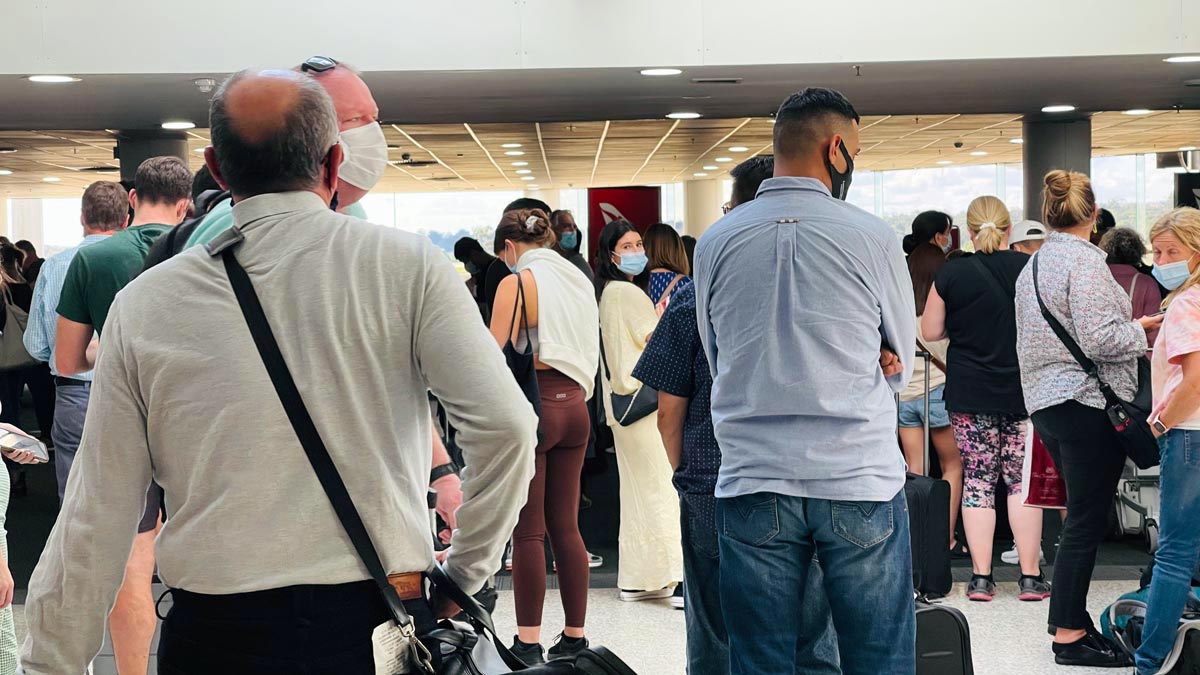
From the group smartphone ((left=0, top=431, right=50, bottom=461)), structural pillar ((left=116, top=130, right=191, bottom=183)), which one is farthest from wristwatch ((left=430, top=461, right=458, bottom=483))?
structural pillar ((left=116, top=130, right=191, bottom=183))

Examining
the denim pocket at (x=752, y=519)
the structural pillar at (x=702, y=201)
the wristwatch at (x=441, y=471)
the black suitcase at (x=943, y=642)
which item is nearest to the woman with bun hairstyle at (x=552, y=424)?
the black suitcase at (x=943, y=642)

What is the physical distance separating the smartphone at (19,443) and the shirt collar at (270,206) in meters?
1.63

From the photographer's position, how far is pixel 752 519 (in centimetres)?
242

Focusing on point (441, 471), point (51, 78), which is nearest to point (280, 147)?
point (441, 471)

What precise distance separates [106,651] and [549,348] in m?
1.80

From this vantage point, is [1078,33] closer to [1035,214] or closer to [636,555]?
[636,555]

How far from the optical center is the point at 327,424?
59.0 inches

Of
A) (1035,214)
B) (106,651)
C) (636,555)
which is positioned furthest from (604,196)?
(106,651)

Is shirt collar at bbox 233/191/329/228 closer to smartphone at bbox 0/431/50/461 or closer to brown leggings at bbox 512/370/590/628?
smartphone at bbox 0/431/50/461

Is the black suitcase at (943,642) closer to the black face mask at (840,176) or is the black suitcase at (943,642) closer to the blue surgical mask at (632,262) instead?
the black face mask at (840,176)

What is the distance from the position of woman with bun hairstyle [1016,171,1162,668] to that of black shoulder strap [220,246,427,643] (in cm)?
307

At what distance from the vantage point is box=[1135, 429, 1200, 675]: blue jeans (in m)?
3.55

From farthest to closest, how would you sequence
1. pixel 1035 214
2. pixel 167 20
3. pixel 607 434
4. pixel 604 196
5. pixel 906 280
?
1. pixel 1035 214
2. pixel 604 196
3. pixel 607 434
4. pixel 167 20
5. pixel 906 280

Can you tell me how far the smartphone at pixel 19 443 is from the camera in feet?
9.44
